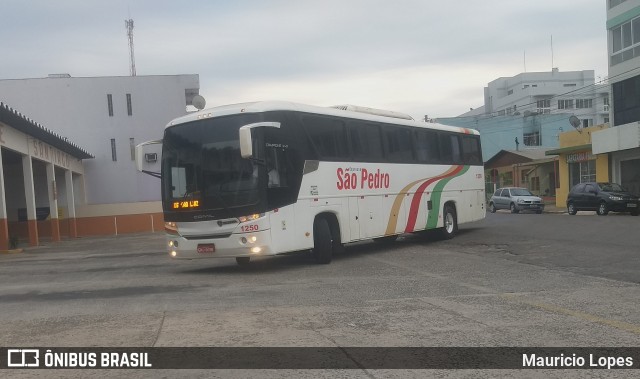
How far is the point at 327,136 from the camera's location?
533 inches

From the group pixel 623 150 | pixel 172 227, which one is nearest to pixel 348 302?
pixel 172 227

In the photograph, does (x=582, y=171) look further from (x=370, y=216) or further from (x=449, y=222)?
(x=370, y=216)

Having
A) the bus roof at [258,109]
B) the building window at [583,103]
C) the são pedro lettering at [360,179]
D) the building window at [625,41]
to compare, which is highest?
the building window at [583,103]

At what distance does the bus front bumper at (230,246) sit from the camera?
11.6 meters

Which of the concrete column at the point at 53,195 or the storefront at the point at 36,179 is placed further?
the concrete column at the point at 53,195

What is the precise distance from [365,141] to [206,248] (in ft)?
16.8

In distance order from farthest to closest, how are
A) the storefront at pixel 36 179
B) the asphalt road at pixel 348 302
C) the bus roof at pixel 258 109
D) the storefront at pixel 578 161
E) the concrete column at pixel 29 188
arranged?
1. the storefront at pixel 578 161
2. the concrete column at pixel 29 188
3. the storefront at pixel 36 179
4. the bus roof at pixel 258 109
5. the asphalt road at pixel 348 302

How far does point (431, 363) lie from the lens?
17.3ft

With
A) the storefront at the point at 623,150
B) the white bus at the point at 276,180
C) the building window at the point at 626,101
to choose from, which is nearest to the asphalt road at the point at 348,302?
the white bus at the point at 276,180

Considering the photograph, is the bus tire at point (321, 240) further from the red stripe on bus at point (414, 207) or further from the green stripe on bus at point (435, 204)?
the green stripe on bus at point (435, 204)

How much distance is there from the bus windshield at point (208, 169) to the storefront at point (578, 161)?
30.7 meters

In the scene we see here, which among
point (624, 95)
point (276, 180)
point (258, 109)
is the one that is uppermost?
point (624, 95)

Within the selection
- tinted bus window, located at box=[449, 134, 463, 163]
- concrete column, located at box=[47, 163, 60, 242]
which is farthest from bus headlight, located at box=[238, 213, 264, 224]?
concrete column, located at box=[47, 163, 60, 242]

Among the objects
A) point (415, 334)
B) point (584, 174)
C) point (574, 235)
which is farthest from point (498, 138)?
point (415, 334)
